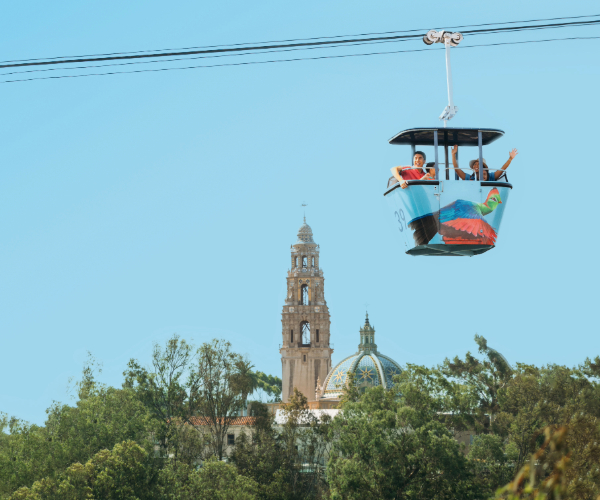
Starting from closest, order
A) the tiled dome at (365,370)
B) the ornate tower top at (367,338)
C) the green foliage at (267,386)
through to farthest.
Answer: the tiled dome at (365,370), the ornate tower top at (367,338), the green foliage at (267,386)

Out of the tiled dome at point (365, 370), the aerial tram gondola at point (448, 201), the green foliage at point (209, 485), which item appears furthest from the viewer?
the tiled dome at point (365, 370)

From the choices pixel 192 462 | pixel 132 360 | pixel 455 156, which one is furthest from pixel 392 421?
pixel 455 156

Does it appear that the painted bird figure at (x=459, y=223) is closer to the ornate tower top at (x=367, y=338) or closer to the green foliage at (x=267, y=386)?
the ornate tower top at (x=367, y=338)

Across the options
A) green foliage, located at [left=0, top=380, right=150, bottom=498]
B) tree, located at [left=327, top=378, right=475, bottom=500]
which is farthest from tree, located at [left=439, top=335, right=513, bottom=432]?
green foliage, located at [left=0, top=380, right=150, bottom=498]

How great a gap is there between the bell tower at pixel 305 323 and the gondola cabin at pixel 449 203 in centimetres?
9208

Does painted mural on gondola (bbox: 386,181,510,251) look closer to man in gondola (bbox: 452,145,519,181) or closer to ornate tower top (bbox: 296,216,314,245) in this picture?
man in gondola (bbox: 452,145,519,181)

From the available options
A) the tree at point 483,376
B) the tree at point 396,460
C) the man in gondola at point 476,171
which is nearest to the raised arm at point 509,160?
the man in gondola at point 476,171

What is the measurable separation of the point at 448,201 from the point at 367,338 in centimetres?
8534

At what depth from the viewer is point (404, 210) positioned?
21.8 meters

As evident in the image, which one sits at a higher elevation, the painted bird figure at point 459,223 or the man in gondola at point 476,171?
the man in gondola at point 476,171

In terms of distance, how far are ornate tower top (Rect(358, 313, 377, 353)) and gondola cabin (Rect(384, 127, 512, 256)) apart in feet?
266

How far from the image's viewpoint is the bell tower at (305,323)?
113812mm

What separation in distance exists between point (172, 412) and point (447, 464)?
24.9m

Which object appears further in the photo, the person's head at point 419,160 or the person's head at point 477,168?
the person's head at point 419,160
